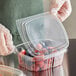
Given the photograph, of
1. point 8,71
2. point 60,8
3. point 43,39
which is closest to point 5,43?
point 8,71

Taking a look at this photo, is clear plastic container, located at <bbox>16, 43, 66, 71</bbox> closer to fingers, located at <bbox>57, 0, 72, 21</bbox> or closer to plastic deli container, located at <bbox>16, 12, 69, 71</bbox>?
plastic deli container, located at <bbox>16, 12, 69, 71</bbox>

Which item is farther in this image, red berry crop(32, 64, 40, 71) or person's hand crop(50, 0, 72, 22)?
person's hand crop(50, 0, 72, 22)

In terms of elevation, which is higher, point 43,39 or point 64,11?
point 64,11

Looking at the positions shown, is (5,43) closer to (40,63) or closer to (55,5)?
(40,63)

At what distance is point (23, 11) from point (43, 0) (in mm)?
130

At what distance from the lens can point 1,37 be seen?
0.90m

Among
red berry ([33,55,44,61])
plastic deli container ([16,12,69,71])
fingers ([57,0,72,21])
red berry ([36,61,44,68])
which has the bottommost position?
red berry ([36,61,44,68])

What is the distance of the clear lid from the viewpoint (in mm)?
1017

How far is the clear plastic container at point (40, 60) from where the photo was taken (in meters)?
0.92

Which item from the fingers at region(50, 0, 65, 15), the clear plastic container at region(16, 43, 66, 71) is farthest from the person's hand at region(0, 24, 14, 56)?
the fingers at region(50, 0, 65, 15)

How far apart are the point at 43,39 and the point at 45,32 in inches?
1.7

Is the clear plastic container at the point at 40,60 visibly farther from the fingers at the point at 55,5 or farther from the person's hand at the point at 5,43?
the fingers at the point at 55,5

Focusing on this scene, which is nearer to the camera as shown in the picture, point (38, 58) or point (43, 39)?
point (38, 58)

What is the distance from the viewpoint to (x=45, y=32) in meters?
1.09
